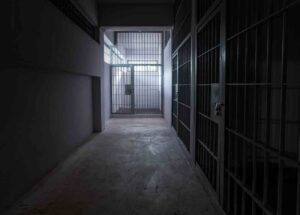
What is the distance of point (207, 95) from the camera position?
3338 mm

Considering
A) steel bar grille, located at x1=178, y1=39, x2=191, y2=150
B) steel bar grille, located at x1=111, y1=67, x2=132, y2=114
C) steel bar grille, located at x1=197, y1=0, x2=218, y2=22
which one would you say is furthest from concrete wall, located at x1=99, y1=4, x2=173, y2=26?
steel bar grille, located at x1=111, y1=67, x2=132, y2=114

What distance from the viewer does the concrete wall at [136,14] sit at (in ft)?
22.8

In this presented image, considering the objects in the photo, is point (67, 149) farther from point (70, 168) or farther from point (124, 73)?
point (124, 73)

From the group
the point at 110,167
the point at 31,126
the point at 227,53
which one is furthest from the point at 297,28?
the point at 31,126

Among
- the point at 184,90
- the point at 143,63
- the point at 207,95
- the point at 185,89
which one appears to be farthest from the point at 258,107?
the point at 143,63

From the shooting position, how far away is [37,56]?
302cm

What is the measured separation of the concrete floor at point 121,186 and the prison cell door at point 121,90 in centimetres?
539

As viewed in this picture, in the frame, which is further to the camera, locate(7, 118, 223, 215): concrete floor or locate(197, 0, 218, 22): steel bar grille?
locate(197, 0, 218, 22): steel bar grille

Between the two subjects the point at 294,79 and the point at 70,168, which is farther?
the point at 70,168

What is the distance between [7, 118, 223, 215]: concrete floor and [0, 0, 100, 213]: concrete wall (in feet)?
0.85

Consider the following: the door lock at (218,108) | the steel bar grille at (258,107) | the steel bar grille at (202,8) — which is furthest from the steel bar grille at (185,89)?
the door lock at (218,108)

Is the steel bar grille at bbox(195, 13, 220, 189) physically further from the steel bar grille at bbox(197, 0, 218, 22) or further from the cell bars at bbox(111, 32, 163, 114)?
the cell bars at bbox(111, 32, 163, 114)

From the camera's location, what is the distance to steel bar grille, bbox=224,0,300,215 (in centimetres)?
154

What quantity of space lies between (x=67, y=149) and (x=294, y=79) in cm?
371
